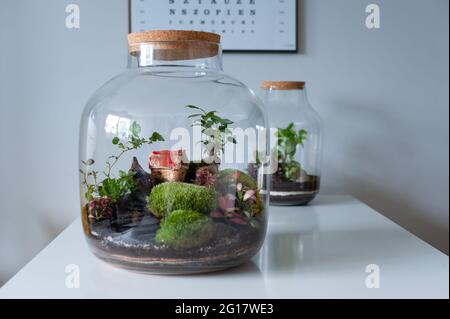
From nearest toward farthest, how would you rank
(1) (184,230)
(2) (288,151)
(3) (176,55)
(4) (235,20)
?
(1) (184,230) → (3) (176,55) → (2) (288,151) → (4) (235,20)

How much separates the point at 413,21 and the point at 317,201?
69cm

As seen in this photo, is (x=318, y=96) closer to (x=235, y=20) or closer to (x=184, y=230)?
(x=235, y=20)

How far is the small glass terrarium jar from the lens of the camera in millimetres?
1459

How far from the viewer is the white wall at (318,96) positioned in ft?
5.40

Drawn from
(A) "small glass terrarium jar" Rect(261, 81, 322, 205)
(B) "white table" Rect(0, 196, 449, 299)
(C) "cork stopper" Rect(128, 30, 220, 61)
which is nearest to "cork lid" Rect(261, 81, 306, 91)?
(A) "small glass terrarium jar" Rect(261, 81, 322, 205)

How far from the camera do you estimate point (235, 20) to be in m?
1.65

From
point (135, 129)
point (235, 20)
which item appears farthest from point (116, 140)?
point (235, 20)

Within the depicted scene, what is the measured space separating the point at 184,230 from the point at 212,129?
0.59 feet

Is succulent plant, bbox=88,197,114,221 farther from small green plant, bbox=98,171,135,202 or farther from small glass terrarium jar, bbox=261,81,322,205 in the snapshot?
small glass terrarium jar, bbox=261,81,322,205

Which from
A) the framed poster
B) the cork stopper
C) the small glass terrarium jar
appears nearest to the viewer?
the cork stopper

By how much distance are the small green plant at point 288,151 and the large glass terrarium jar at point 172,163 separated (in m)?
0.55

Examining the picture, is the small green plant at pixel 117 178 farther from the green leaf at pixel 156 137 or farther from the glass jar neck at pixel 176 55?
the glass jar neck at pixel 176 55

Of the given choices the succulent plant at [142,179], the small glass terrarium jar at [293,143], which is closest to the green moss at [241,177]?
the succulent plant at [142,179]

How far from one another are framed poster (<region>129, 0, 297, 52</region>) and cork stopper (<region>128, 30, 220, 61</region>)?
2.54 feet
